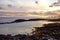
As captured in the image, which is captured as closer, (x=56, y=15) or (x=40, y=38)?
(x=40, y=38)

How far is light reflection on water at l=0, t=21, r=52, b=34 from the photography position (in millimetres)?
2676

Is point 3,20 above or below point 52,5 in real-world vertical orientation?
below

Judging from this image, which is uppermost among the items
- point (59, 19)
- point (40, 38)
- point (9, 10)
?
point (9, 10)

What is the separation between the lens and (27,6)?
9.15ft

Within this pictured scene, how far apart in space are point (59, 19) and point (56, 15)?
0.11 metres

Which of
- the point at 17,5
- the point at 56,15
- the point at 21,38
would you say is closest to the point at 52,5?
the point at 56,15

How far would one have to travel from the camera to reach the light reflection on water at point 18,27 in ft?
8.78

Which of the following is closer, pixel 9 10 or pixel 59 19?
pixel 9 10

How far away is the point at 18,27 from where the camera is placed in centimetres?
275

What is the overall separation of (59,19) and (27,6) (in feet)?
2.34

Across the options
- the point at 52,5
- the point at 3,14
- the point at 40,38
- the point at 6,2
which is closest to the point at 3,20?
the point at 3,14

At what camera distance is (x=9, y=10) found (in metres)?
2.72

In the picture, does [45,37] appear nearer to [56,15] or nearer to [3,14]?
[56,15]

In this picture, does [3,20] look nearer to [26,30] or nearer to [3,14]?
[3,14]
